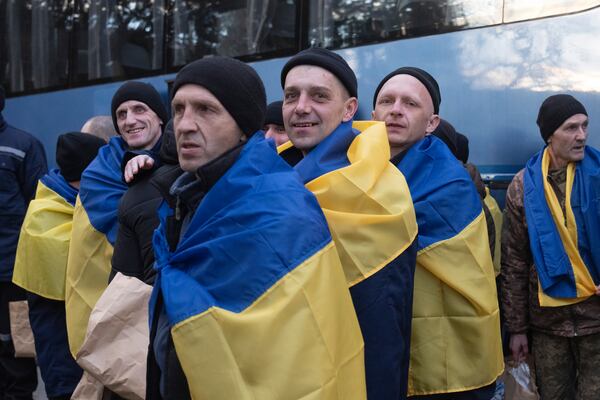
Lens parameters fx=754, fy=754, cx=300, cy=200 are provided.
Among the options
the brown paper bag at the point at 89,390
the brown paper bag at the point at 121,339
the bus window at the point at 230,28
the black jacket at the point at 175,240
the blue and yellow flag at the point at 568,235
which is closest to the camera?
the black jacket at the point at 175,240

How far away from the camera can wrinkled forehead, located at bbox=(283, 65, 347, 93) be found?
2.69m

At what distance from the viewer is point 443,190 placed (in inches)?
116

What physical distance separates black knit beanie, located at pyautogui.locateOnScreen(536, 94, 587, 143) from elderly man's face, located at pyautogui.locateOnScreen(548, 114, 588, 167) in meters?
0.02

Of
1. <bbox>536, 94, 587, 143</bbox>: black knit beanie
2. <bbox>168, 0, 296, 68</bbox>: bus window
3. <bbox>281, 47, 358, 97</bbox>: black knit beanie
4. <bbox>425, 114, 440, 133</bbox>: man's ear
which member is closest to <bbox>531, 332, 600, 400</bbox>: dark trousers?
<bbox>536, 94, 587, 143</bbox>: black knit beanie

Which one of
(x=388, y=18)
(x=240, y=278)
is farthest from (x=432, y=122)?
(x=388, y=18)

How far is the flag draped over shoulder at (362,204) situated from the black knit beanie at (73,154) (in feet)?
6.30

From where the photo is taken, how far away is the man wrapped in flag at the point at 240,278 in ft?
6.05

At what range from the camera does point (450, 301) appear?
113 inches

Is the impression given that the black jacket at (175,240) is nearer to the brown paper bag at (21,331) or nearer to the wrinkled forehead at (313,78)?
the wrinkled forehead at (313,78)

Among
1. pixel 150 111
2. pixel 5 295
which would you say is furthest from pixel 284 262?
pixel 5 295

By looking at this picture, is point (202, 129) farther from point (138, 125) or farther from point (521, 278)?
point (521, 278)

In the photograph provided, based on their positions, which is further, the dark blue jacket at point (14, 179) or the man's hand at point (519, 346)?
the dark blue jacket at point (14, 179)

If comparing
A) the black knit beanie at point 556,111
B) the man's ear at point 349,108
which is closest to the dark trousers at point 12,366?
the man's ear at point 349,108

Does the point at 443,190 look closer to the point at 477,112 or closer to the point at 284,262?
the point at 284,262
